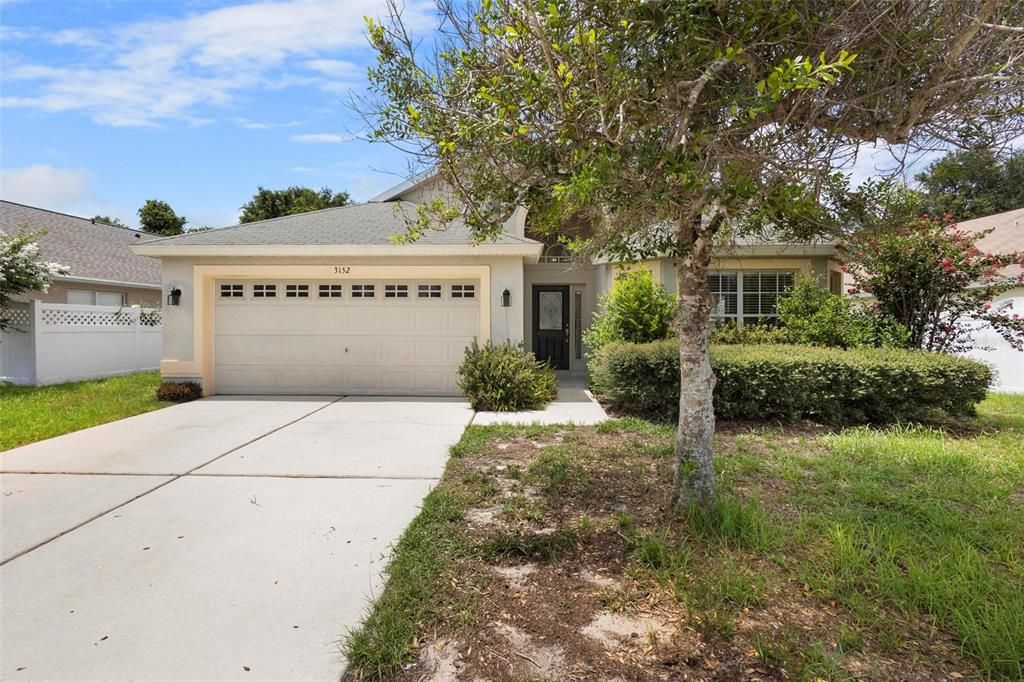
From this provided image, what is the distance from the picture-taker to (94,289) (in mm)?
15078

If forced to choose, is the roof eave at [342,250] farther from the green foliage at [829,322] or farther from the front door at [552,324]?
the green foliage at [829,322]

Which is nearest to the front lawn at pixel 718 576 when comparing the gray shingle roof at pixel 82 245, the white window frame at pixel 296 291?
Answer: the white window frame at pixel 296 291

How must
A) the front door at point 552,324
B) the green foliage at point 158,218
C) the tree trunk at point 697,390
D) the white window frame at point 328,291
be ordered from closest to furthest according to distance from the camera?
the tree trunk at point 697,390
the white window frame at point 328,291
the front door at point 552,324
the green foliage at point 158,218

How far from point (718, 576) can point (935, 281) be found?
319 inches

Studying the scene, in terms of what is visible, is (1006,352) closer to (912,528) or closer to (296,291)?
(912,528)

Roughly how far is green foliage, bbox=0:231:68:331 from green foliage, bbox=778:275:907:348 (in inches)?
617

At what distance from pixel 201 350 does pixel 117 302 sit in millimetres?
8406

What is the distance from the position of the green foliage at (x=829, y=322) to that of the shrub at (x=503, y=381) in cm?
458

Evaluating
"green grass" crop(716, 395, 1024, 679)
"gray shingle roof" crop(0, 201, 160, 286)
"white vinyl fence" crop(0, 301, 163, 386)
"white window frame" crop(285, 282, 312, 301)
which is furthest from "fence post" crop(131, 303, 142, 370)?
"green grass" crop(716, 395, 1024, 679)

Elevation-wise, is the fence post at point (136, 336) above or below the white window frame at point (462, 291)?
below

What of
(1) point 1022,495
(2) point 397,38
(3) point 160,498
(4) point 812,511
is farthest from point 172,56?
(1) point 1022,495

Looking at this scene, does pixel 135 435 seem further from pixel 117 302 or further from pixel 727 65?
pixel 117 302

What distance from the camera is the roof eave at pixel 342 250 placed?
9727 mm

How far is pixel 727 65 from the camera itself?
10.1 feet
